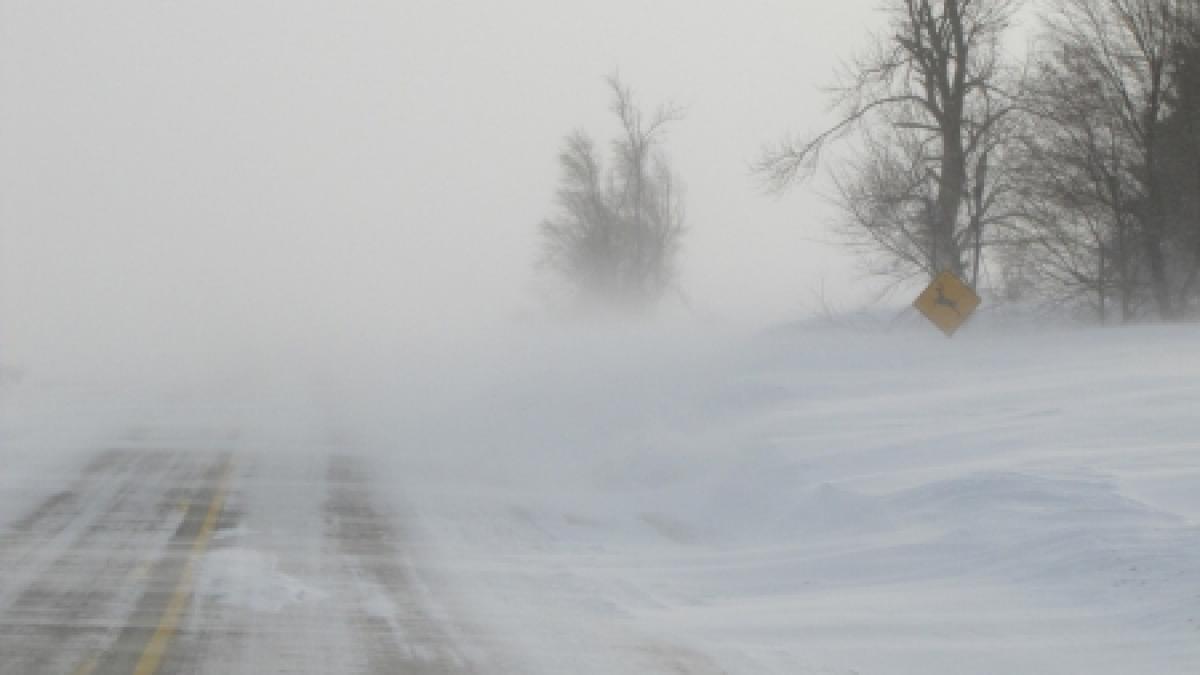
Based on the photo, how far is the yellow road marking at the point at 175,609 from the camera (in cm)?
795

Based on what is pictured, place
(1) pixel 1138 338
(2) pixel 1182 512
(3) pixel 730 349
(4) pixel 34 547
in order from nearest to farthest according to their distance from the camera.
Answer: (2) pixel 1182 512 → (4) pixel 34 547 → (1) pixel 1138 338 → (3) pixel 730 349

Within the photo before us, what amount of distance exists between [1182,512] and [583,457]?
10925 millimetres

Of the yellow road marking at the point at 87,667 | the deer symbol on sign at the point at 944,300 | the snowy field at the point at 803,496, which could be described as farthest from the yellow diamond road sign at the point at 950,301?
the yellow road marking at the point at 87,667

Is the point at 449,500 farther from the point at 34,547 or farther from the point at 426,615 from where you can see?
the point at 426,615

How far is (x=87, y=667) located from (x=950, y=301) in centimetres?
1553

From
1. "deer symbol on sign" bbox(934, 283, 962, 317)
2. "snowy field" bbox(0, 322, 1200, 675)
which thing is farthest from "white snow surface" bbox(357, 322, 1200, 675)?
"deer symbol on sign" bbox(934, 283, 962, 317)

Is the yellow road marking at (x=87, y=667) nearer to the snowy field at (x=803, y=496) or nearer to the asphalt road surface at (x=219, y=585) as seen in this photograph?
the asphalt road surface at (x=219, y=585)

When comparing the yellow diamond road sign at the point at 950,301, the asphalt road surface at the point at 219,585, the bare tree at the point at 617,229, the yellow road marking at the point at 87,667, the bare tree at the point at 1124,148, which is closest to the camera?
the yellow road marking at the point at 87,667

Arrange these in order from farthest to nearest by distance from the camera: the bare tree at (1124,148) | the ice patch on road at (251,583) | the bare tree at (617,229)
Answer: the bare tree at (617,229) → the bare tree at (1124,148) → the ice patch on road at (251,583)

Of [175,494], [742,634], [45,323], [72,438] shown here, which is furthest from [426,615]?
[45,323]

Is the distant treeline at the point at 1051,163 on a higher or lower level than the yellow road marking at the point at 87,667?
higher

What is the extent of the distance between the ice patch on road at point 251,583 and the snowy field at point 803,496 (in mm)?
218

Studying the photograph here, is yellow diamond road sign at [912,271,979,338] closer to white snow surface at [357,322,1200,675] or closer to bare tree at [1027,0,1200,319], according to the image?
white snow surface at [357,322,1200,675]

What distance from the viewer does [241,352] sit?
5088cm
